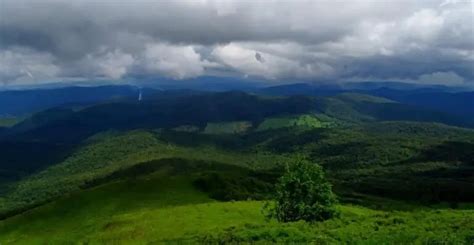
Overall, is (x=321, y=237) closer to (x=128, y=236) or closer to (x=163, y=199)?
(x=128, y=236)

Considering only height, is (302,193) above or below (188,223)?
above

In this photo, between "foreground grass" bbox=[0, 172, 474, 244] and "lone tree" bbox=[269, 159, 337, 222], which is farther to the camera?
"lone tree" bbox=[269, 159, 337, 222]

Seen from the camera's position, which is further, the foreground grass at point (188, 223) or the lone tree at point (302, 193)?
the lone tree at point (302, 193)

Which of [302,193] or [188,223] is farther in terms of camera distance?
[188,223]

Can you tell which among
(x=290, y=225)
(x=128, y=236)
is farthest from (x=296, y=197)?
(x=290, y=225)
